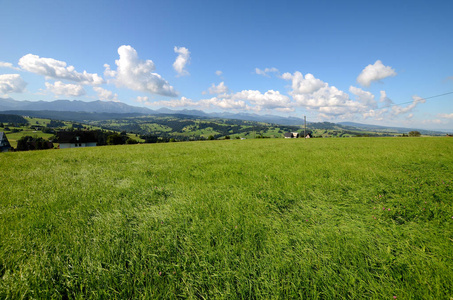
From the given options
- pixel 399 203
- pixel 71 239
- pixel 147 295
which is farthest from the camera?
pixel 399 203

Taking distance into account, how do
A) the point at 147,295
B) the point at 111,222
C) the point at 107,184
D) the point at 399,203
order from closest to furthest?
1. the point at 147,295
2. the point at 111,222
3. the point at 399,203
4. the point at 107,184

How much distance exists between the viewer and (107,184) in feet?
17.3

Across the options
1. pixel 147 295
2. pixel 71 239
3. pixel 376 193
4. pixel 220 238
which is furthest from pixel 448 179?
pixel 71 239

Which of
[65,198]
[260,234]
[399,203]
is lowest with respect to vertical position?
[65,198]

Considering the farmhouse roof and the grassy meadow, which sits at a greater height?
the grassy meadow

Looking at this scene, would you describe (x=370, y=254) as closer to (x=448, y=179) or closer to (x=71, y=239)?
(x=71, y=239)

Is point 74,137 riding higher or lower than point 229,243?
lower

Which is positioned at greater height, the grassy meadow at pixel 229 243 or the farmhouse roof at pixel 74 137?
the grassy meadow at pixel 229 243

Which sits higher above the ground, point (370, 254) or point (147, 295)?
point (370, 254)

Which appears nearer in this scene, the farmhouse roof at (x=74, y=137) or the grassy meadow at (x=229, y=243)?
the grassy meadow at (x=229, y=243)

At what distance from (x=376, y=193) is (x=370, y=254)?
9.87 feet

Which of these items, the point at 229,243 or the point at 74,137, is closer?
the point at 229,243

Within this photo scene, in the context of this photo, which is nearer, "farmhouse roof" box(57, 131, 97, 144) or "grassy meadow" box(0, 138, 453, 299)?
"grassy meadow" box(0, 138, 453, 299)

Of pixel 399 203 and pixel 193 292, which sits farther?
pixel 399 203
